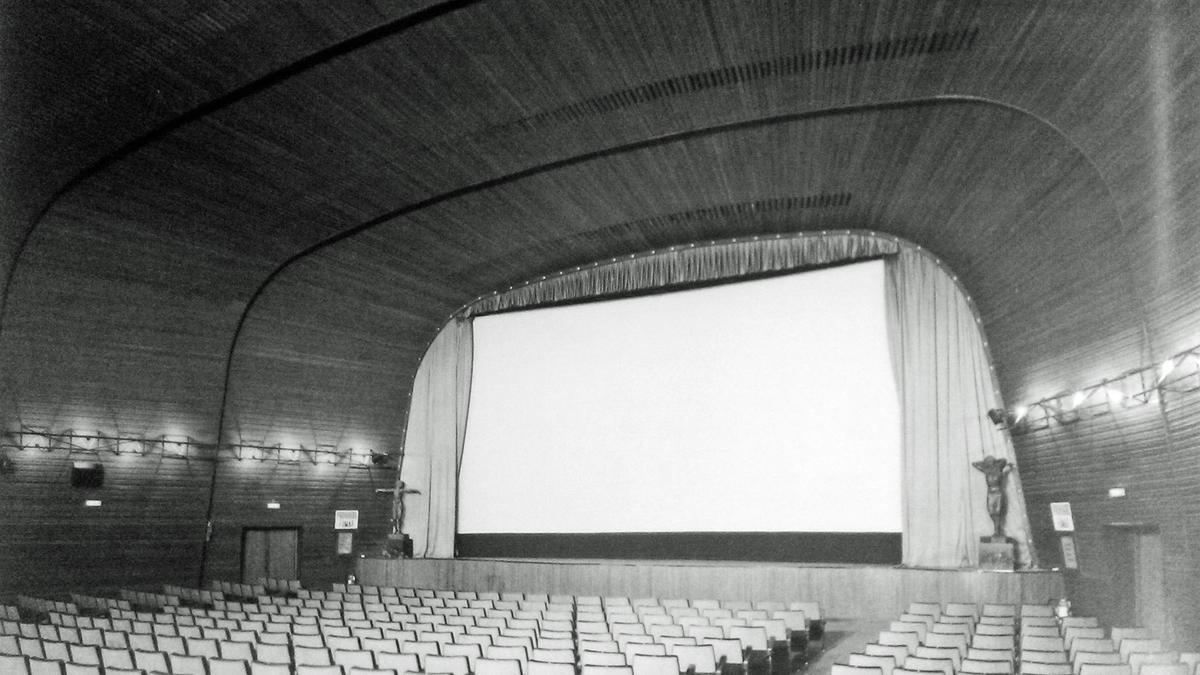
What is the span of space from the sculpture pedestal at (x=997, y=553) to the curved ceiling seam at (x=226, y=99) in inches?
494

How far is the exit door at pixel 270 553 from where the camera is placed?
62.8 feet

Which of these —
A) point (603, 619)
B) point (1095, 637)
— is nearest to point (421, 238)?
point (603, 619)

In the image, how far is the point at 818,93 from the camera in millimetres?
12406

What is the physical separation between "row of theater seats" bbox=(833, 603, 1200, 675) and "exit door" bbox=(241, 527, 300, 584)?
45.0 feet

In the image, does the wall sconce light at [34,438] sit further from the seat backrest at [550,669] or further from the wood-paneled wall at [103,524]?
the seat backrest at [550,669]

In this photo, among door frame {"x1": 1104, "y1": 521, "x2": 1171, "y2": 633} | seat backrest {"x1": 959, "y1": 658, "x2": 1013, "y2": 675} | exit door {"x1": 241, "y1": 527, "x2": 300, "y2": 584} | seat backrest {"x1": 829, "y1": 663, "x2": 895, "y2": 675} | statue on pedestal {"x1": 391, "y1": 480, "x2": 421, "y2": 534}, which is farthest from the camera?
statue on pedestal {"x1": 391, "y1": 480, "x2": 421, "y2": 534}

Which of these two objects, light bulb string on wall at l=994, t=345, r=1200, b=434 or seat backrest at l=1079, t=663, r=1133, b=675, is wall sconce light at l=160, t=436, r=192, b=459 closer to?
light bulb string on wall at l=994, t=345, r=1200, b=434

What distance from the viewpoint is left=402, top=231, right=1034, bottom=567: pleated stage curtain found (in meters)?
16.7

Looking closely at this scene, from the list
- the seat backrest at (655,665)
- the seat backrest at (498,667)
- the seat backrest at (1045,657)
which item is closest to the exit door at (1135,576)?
the seat backrest at (1045,657)

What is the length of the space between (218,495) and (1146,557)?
54.7ft

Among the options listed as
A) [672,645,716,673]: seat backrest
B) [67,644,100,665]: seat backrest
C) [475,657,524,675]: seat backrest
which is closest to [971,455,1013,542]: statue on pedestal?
[672,645,716,673]: seat backrest

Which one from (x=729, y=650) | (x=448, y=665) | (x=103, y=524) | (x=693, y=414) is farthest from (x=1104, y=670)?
(x=103, y=524)

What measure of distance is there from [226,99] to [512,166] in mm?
4571

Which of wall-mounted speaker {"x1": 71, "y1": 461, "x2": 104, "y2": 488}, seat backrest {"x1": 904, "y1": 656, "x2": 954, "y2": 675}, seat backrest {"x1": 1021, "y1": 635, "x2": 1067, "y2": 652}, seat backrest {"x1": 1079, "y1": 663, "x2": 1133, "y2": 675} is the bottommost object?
seat backrest {"x1": 904, "y1": 656, "x2": 954, "y2": 675}
